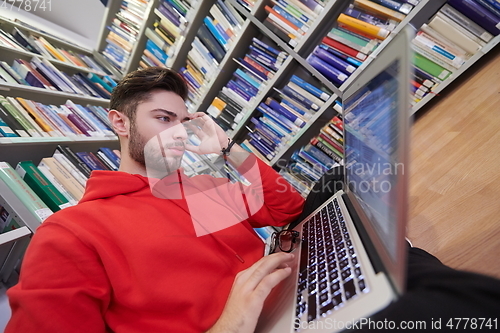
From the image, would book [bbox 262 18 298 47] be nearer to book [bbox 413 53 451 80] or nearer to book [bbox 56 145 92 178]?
book [bbox 413 53 451 80]

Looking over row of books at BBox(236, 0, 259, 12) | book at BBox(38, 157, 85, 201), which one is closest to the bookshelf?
row of books at BBox(236, 0, 259, 12)

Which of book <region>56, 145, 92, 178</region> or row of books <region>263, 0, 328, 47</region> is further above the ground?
row of books <region>263, 0, 328, 47</region>

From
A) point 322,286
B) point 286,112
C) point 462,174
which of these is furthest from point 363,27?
point 322,286

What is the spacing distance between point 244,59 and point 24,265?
160 centimetres

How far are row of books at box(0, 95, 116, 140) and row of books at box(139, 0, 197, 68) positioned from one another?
70 centimetres

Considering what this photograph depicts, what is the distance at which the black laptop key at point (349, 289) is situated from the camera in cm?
45

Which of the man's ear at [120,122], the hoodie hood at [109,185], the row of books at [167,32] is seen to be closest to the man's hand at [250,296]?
the hoodie hood at [109,185]

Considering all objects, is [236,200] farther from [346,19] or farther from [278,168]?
[346,19]

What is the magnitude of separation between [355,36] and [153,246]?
1437mm

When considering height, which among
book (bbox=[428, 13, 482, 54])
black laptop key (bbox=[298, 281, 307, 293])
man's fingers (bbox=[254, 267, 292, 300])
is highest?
book (bbox=[428, 13, 482, 54])

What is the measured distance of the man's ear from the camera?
1.02 m

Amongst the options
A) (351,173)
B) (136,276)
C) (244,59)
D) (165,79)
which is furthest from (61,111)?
(351,173)

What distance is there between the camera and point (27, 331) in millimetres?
552

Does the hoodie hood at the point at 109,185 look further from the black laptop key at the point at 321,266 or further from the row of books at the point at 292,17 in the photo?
the row of books at the point at 292,17
